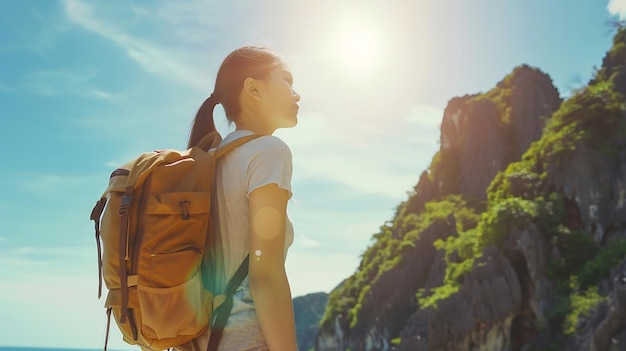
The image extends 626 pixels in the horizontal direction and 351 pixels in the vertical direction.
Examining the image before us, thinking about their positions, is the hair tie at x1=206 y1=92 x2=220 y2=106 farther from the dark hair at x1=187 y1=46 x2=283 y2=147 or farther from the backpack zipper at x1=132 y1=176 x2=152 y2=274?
the backpack zipper at x1=132 y1=176 x2=152 y2=274

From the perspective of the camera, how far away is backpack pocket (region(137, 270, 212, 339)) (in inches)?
64.5

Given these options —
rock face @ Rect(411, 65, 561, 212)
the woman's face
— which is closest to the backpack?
the woman's face

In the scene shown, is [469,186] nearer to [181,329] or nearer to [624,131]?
[624,131]

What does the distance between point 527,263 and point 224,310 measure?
29.2 meters

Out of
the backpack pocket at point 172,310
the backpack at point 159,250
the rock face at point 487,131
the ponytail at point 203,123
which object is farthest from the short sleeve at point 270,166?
the rock face at point 487,131

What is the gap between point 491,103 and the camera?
5191cm

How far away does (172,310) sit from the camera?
5.40 ft

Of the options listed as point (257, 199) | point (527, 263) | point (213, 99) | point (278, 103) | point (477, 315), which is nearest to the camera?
point (257, 199)

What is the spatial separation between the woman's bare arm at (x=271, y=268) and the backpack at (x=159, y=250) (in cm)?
11

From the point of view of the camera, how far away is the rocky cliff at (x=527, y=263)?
1038 inches

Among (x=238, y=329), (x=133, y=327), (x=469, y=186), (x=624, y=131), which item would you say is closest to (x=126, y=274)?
(x=133, y=327)

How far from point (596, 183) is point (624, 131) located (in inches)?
135

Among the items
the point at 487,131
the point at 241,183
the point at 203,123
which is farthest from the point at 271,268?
the point at 487,131

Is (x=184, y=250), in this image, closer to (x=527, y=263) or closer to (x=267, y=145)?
(x=267, y=145)
